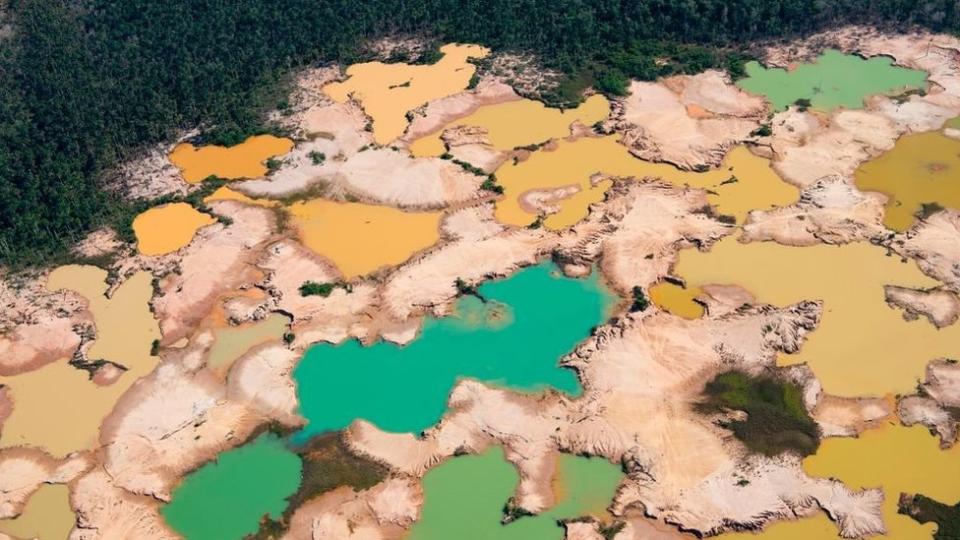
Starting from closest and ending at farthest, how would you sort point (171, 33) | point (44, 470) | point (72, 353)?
1. point (44, 470)
2. point (72, 353)
3. point (171, 33)

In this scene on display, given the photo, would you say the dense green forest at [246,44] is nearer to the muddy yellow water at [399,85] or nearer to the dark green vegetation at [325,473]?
the muddy yellow water at [399,85]

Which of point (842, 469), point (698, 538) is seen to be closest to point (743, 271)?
point (842, 469)

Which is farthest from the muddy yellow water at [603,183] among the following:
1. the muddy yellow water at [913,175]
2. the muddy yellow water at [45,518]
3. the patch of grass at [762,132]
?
the muddy yellow water at [45,518]

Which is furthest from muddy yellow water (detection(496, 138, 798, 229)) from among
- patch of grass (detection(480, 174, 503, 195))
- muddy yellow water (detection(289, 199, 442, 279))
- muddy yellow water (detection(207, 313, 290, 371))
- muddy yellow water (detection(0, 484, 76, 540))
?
muddy yellow water (detection(0, 484, 76, 540))

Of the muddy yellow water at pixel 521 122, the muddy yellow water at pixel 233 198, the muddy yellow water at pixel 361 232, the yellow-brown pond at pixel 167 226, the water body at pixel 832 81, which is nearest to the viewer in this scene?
the muddy yellow water at pixel 361 232

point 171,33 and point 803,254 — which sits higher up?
point 171,33

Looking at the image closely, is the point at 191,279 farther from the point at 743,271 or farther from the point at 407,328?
the point at 743,271
